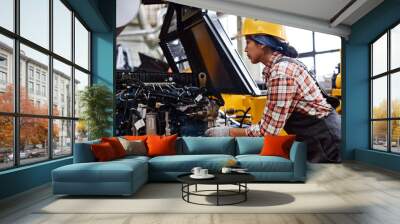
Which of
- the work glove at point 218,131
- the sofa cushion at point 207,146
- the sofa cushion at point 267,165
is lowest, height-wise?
the sofa cushion at point 267,165

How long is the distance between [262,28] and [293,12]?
923 millimetres

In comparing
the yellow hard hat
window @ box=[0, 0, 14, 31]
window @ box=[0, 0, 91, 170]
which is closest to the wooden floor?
window @ box=[0, 0, 91, 170]

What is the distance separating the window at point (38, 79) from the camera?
491 cm

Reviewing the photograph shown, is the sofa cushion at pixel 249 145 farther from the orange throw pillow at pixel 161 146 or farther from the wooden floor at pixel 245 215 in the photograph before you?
the wooden floor at pixel 245 215

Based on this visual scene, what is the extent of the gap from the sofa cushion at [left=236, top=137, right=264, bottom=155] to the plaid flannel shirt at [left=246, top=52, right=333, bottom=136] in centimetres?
218

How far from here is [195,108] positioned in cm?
912

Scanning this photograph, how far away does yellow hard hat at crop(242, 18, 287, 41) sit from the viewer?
29.7ft

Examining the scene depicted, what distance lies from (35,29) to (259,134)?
5209 millimetres

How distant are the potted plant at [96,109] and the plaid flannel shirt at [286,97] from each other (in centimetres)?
321

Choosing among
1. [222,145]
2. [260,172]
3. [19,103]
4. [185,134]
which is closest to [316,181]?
[260,172]

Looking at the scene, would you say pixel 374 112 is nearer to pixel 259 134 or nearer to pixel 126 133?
pixel 259 134

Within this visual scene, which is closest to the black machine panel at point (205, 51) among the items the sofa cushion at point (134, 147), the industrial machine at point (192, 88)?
the industrial machine at point (192, 88)

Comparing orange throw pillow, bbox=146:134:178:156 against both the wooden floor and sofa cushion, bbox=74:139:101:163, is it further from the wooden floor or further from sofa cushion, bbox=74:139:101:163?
the wooden floor

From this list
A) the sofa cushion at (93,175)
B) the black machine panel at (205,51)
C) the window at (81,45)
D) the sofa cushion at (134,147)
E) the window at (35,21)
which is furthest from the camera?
the black machine panel at (205,51)
